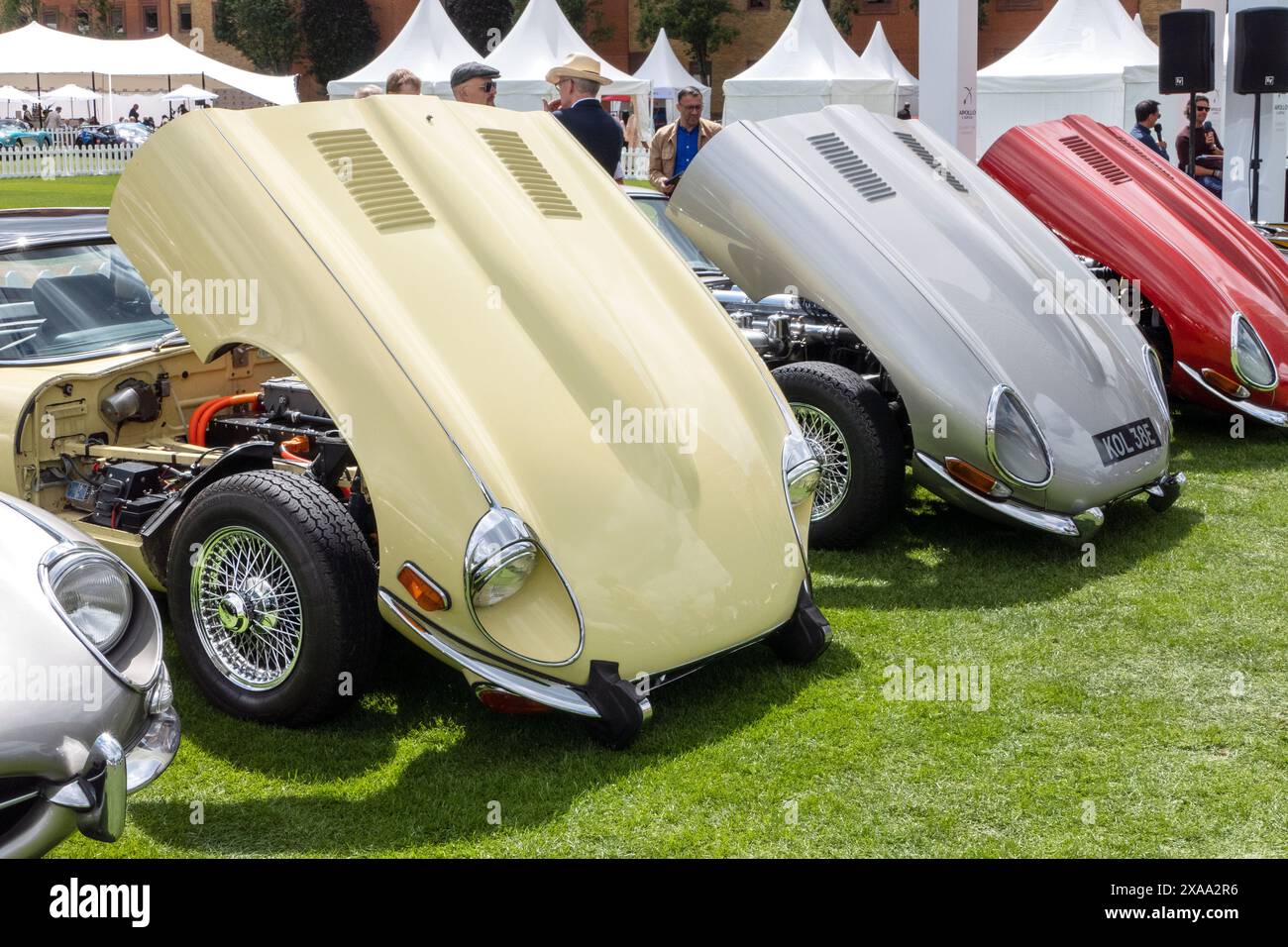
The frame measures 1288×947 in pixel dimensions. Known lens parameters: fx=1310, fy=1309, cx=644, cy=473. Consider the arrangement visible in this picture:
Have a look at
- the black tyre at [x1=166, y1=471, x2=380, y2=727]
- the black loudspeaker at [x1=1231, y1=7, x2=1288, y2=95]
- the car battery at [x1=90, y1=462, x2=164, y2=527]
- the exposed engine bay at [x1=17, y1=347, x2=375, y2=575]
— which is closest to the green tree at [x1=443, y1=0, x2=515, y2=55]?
the black loudspeaker at [x1=1231, y1=7, x2=1288, y2=95]

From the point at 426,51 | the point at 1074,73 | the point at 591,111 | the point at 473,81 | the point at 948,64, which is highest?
the point at 426,51

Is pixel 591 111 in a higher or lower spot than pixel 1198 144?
higher

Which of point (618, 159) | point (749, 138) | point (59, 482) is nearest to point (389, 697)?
point (59, 482)

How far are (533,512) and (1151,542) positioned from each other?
11.1 feet

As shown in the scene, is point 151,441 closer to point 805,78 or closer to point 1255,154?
point 1255,154

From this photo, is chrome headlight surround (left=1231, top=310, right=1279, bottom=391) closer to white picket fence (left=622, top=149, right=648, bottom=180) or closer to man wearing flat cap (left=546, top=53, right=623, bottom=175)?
man wearing flat cap (left=546, top=53, right=623, bottom=175)

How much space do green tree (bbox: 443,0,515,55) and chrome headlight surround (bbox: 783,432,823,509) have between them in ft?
163

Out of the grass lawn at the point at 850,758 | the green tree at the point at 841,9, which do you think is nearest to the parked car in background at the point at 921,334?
the grass lawn at the point at 850,758

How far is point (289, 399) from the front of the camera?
4.84m

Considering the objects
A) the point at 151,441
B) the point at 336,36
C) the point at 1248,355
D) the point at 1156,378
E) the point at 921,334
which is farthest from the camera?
the point at 336,36

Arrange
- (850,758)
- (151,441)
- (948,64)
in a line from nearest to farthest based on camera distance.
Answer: (850,758) → (151,441) → (948,64)

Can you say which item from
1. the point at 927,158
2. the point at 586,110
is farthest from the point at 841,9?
the point at 927,158

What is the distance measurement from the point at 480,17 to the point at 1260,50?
44.3 meters

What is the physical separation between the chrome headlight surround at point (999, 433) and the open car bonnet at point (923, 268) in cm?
4
